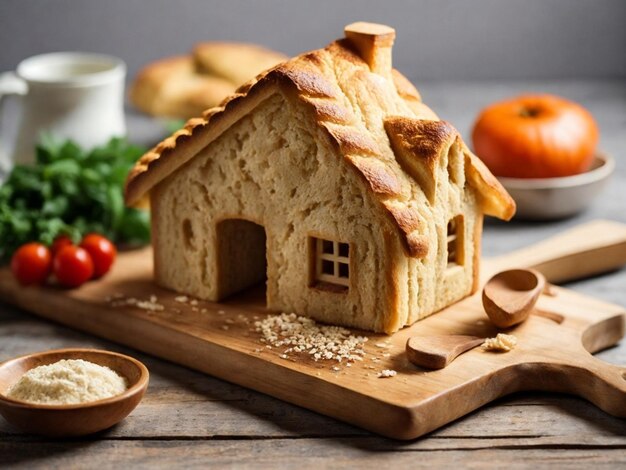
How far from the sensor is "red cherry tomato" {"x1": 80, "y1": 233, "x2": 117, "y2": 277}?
385 cm

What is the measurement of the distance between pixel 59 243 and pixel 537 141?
2196 mm

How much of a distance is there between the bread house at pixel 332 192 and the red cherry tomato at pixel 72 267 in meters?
0.33

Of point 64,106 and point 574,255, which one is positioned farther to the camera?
point 64,106

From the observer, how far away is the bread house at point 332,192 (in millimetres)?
3174

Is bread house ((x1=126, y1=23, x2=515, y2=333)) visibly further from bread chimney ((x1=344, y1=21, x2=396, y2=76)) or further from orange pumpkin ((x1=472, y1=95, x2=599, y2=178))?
orange pumpkin ((x1=472, y1=95, x2=599, y2=178))

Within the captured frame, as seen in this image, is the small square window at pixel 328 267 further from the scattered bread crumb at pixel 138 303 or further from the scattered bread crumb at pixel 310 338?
the scattered bread crumb at pixel 138 303

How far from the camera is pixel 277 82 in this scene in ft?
10.5

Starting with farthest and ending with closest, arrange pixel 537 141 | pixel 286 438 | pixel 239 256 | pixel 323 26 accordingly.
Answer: pixel 323 26 < pixel 537 141 < pixel 239 256 < pixel 286 438

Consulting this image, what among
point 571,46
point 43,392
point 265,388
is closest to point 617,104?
point 571,46

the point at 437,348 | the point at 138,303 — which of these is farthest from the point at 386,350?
the point at 138,303

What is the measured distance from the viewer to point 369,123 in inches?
128

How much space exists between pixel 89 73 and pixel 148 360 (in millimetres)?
2136

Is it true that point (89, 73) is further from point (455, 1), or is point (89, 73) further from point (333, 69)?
point (455, 1)

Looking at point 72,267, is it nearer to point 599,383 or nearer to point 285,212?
point 285,212
